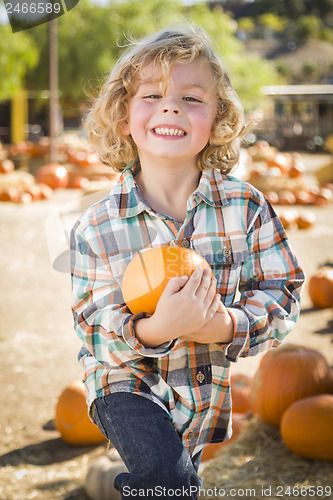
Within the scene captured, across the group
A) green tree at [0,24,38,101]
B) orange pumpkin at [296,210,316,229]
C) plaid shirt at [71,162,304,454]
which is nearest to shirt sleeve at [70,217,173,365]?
plaid shirt at [71,162,304,454]

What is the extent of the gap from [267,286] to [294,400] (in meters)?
2.09

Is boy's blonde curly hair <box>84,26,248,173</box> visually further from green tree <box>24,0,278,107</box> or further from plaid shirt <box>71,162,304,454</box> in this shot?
green tree <box>24,0,278,107</box>

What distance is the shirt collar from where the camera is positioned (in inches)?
81.7

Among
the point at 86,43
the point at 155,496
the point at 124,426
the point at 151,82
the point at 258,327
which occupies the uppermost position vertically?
the point at 86,43

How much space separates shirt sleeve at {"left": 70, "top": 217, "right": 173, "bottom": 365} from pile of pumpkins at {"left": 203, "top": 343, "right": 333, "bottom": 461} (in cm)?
188

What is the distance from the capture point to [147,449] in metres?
1.79

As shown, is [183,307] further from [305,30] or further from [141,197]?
[305,30]

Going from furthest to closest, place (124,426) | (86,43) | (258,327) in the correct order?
1. (86,43)
2. (258,327)
3. (124,426)

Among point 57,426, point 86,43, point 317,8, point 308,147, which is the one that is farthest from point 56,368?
point 317,8

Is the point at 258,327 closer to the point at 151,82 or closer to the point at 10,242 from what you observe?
the point at 151,82

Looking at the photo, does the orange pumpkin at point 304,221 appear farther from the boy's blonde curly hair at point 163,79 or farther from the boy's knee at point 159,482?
the boy's knee at point 159,482

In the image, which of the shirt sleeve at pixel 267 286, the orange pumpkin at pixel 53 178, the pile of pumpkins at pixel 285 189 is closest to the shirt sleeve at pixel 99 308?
the shirt sleeve at pixel 267 286

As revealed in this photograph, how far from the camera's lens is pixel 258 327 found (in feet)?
6.53

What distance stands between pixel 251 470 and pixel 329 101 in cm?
4218
